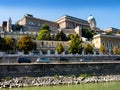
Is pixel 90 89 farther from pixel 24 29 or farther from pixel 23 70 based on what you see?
pixel 24 29

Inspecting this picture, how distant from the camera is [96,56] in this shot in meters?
63.2

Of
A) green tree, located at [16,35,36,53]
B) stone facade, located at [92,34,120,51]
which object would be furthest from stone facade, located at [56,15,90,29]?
green tree, located at [16,35,36,53]

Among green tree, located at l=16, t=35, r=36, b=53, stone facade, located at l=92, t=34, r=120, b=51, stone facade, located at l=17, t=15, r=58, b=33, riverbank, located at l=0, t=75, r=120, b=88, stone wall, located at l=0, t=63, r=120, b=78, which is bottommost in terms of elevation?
riverbank, located at l=0, t=75, r=120, b=88

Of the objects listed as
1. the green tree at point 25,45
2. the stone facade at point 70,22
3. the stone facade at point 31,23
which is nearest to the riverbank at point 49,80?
the green tree at point 25,45

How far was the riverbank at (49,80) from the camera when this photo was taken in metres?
34.2

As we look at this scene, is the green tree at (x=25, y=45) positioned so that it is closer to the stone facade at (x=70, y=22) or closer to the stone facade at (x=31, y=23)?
the stone facade at (x=31, y=23)

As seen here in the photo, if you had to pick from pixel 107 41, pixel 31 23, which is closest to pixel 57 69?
pixel 107 41

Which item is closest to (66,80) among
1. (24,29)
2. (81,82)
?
(81,82)

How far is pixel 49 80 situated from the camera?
1443 inches

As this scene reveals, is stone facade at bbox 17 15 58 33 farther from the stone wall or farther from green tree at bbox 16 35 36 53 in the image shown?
the stone wall

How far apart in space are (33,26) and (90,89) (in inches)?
3431

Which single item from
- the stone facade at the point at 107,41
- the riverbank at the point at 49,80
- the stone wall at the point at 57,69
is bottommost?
the riverbank at the point at 49,80

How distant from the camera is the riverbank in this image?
34188 mm

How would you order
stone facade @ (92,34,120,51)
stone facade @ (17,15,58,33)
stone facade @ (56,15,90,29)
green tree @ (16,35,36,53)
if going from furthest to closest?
stone facade @ (56,15,90,29), stone facade @ (17,15,58,33), stone facade @ (92,34,120,51), green tree @ (16,35,36,53)
